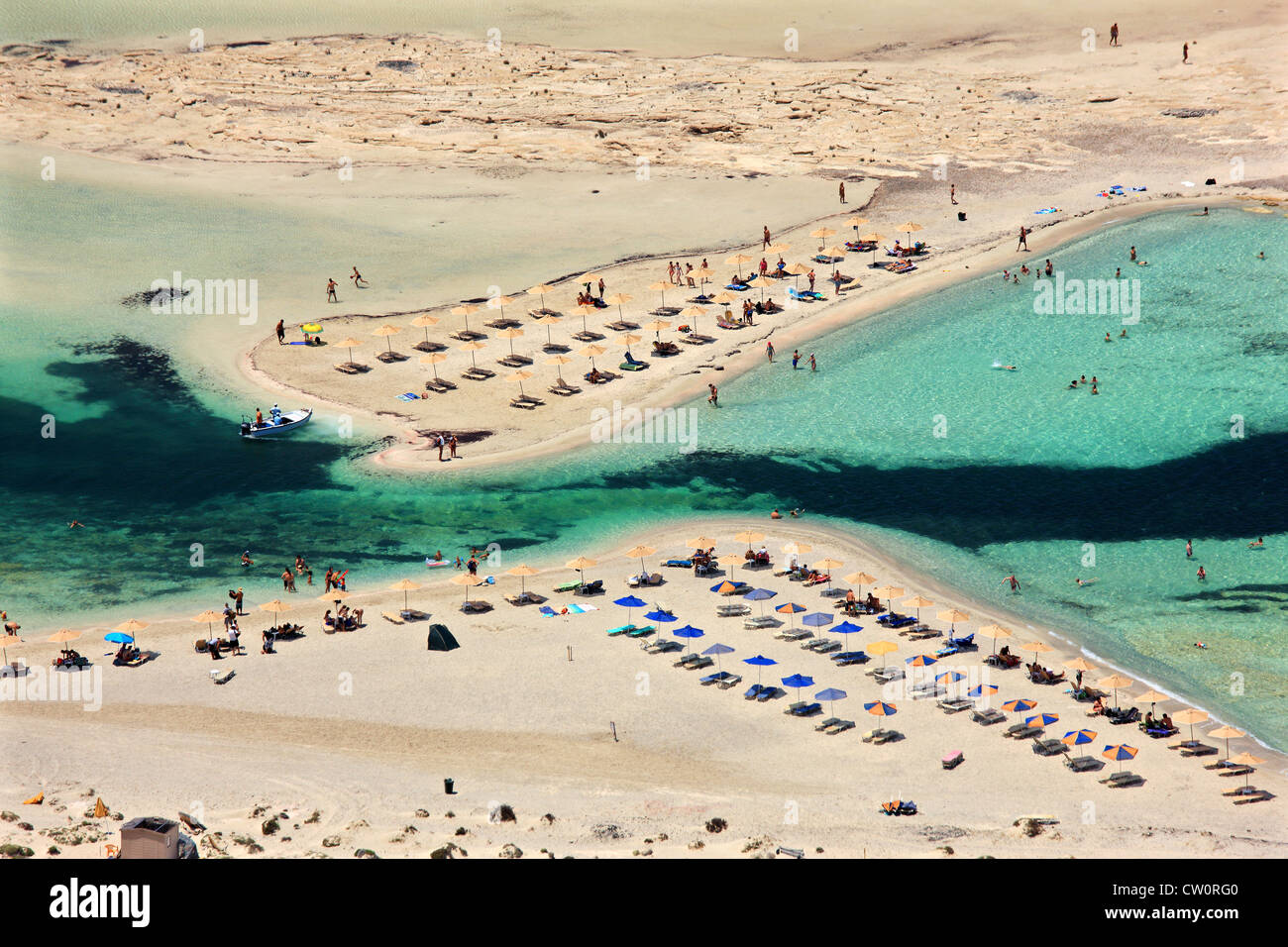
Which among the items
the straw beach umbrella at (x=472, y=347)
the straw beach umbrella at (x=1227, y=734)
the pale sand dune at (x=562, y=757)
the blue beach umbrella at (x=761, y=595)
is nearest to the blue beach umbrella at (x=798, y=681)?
the pale sand dune at (x=562, y=757)

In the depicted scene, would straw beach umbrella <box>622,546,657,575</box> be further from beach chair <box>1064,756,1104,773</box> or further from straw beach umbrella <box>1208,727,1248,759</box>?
straw beach umbrella <box>1208,727,1248,759</box>

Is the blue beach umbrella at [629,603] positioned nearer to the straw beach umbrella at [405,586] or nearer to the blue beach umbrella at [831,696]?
the straw beach umbrella at [405,586]

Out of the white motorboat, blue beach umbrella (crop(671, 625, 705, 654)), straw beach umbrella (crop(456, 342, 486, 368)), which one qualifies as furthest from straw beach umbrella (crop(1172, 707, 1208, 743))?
straw beach umbrella (crop(456, 342, 486, 368))

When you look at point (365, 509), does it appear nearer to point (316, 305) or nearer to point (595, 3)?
point (316, 305)

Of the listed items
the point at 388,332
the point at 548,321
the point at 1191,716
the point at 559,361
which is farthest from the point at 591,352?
the point at 1191,716

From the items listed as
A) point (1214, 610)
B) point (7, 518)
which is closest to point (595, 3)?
point (7, 518)

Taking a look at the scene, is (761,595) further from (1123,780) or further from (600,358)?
(600,358)
